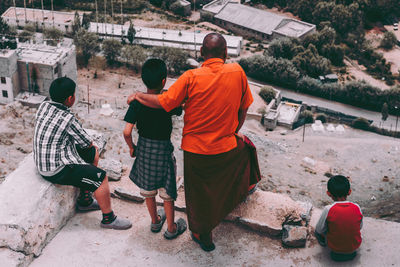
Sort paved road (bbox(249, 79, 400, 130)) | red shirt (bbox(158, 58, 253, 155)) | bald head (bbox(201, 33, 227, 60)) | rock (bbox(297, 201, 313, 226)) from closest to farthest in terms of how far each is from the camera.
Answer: red shirt (bbox(158, 58, 253, 155)) → bald head (bbox(201, 33, 227, 60)) → rock (bbox(297, 201, 313, 226)) → paved road (bbox(249, 79, 400, 130))

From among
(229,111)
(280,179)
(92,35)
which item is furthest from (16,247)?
(92,35)

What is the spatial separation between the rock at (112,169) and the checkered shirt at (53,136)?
2.16m

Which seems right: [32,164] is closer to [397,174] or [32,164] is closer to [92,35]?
[397,174]

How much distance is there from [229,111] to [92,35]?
47842mm

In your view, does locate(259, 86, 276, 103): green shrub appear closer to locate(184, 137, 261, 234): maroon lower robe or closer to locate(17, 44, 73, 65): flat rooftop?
locate(17, 44, 73, 65): flat rooftop

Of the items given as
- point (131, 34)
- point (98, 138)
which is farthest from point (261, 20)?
point (98, 138)

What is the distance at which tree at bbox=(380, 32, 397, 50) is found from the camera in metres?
57.3

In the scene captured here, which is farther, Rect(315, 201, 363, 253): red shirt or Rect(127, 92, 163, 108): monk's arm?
Rect(315, 201, 363, 253): red shirt

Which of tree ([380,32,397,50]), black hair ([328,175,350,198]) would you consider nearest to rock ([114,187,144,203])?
black hair ([328,175,350,198])

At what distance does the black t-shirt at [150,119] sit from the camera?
6.89 m

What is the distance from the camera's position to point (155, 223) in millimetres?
7875

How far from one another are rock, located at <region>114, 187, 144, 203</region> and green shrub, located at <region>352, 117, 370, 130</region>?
122ft

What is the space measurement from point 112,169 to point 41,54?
30.5 m

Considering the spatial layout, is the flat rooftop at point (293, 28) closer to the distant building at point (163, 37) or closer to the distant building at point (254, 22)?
the distant building at point (254, 22)
